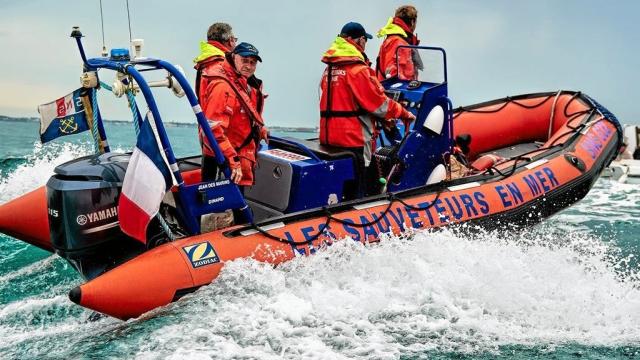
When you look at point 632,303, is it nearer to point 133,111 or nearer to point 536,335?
point 536,335

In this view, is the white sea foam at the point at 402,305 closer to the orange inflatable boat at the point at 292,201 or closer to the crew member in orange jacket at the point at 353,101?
the orange inflatable boat at the point at 292,201

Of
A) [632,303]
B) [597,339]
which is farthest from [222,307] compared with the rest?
[632,303]

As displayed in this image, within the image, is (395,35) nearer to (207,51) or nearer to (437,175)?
(437,175)

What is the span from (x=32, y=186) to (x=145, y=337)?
4461 mm

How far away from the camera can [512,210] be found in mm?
4922

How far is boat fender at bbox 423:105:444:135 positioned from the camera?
4.86 metres

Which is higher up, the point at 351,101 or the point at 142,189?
the point at 351,101

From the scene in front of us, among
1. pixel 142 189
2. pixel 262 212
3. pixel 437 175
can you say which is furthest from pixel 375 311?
pixel 437 175

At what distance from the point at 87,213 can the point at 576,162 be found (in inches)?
154

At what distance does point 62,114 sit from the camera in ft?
13.8

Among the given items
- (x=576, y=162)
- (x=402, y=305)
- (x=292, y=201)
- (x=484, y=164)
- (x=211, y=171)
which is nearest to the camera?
(x=402, y=305)

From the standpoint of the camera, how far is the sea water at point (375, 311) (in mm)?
3203

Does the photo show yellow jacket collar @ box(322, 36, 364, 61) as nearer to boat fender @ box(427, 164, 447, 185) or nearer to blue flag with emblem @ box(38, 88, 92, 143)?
boat fender @ box(427, 164, 447, 185)

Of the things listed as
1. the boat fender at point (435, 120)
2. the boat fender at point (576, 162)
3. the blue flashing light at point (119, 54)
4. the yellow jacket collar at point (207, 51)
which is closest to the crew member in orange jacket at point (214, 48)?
the yellow jacket collar at point (207, 51)
